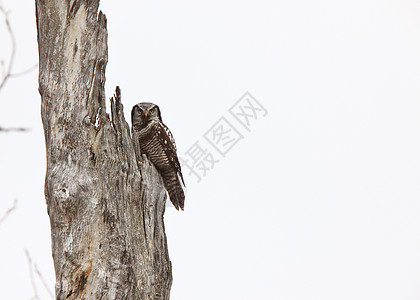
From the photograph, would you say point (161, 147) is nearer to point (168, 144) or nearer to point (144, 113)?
point (168, 144)

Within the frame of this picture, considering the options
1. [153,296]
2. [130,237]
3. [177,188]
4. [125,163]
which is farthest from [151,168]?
[177,188]

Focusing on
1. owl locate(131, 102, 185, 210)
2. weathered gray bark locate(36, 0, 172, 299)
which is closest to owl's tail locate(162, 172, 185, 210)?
owl locate(131, 102, 185, 210)

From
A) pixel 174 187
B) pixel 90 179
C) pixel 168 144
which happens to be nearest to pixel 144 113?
pixel 168 144

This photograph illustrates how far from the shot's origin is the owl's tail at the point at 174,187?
5023 mm

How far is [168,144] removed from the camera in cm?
507

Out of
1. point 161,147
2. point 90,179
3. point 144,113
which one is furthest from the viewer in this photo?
point 144,113

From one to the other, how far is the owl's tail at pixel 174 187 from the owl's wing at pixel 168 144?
0.20 ft

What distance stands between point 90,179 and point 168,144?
6.83 ft

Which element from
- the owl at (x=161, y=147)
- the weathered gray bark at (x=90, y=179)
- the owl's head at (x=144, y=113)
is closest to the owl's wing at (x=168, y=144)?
the owl at (x=161, y=147)

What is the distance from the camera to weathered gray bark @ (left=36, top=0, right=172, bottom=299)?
294cm

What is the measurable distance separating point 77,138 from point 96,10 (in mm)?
886

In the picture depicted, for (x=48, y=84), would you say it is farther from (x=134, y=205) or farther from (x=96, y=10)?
(x=134, y=205)

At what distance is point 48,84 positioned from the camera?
3164 millimetres

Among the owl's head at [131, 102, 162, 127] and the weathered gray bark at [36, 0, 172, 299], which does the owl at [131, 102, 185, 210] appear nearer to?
the owl's head at [131, 102, 162, 127]
